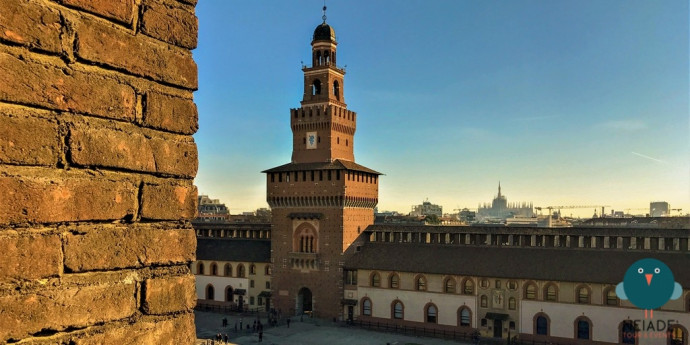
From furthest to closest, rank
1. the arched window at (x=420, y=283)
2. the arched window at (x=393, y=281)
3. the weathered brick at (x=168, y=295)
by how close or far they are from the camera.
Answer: the arched window at (x=393, y=281), the arched window at (x=420, y=283), the weathered brick at (x=168, y=295)

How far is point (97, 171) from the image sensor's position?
2717 millimetres

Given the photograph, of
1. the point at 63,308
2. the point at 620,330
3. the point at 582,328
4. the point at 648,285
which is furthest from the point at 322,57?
the point at 63,308

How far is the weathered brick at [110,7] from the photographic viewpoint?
8.70 ft

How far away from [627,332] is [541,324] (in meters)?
5.19

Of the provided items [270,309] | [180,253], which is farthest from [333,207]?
[180,253]

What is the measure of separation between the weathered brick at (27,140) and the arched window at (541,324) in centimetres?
3990

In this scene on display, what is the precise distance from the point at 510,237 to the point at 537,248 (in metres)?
2.19

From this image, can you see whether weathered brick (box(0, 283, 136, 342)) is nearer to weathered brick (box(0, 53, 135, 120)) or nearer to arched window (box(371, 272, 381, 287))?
weathered brick (box(0, 53, 135, 120))

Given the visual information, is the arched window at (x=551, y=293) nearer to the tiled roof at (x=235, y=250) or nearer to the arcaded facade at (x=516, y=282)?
the arcaded facade at (x=516, y=282)

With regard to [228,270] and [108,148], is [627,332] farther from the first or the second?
[108,148]

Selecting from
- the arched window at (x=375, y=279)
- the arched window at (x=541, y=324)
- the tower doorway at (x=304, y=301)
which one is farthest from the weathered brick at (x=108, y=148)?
the tower doorway at (x=304, y=301)

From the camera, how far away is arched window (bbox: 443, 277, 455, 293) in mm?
41688

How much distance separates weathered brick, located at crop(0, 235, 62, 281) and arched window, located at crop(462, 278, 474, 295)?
40.5 m

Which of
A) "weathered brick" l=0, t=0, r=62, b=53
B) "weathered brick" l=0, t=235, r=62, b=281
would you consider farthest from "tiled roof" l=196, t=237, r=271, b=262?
"weathered brick" l=0, t=0, r=62, b=53
